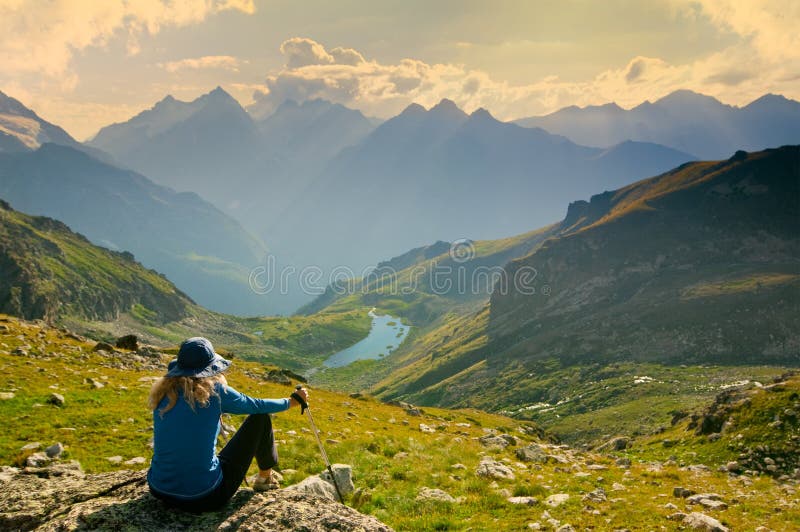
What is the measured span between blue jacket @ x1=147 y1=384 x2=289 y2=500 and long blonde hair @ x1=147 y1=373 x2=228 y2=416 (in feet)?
0.40

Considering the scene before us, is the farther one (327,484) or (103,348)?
(103,348)

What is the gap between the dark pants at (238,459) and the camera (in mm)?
8094

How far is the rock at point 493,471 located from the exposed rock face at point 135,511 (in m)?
8.76

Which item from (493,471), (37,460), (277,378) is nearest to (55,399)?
(37,460)

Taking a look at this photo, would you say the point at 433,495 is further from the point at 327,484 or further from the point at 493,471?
→ the point at 493,471

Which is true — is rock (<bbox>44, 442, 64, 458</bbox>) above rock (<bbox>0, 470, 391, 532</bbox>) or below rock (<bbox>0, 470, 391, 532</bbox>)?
below

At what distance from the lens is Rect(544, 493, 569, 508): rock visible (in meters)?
13.7

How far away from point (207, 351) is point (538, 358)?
20134cm

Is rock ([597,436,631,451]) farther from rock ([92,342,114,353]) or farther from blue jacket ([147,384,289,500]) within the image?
rock ([92,342,114,353])

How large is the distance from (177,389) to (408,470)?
975 centimetres

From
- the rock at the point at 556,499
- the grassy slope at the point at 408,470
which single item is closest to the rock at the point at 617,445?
the grassy slope at the point at 408,470

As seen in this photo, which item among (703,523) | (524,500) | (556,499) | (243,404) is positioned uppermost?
(243,404)

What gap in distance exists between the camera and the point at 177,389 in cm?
824

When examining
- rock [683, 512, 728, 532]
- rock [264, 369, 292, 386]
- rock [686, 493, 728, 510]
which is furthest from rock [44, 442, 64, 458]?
rock [264, 369, 292, 386]
